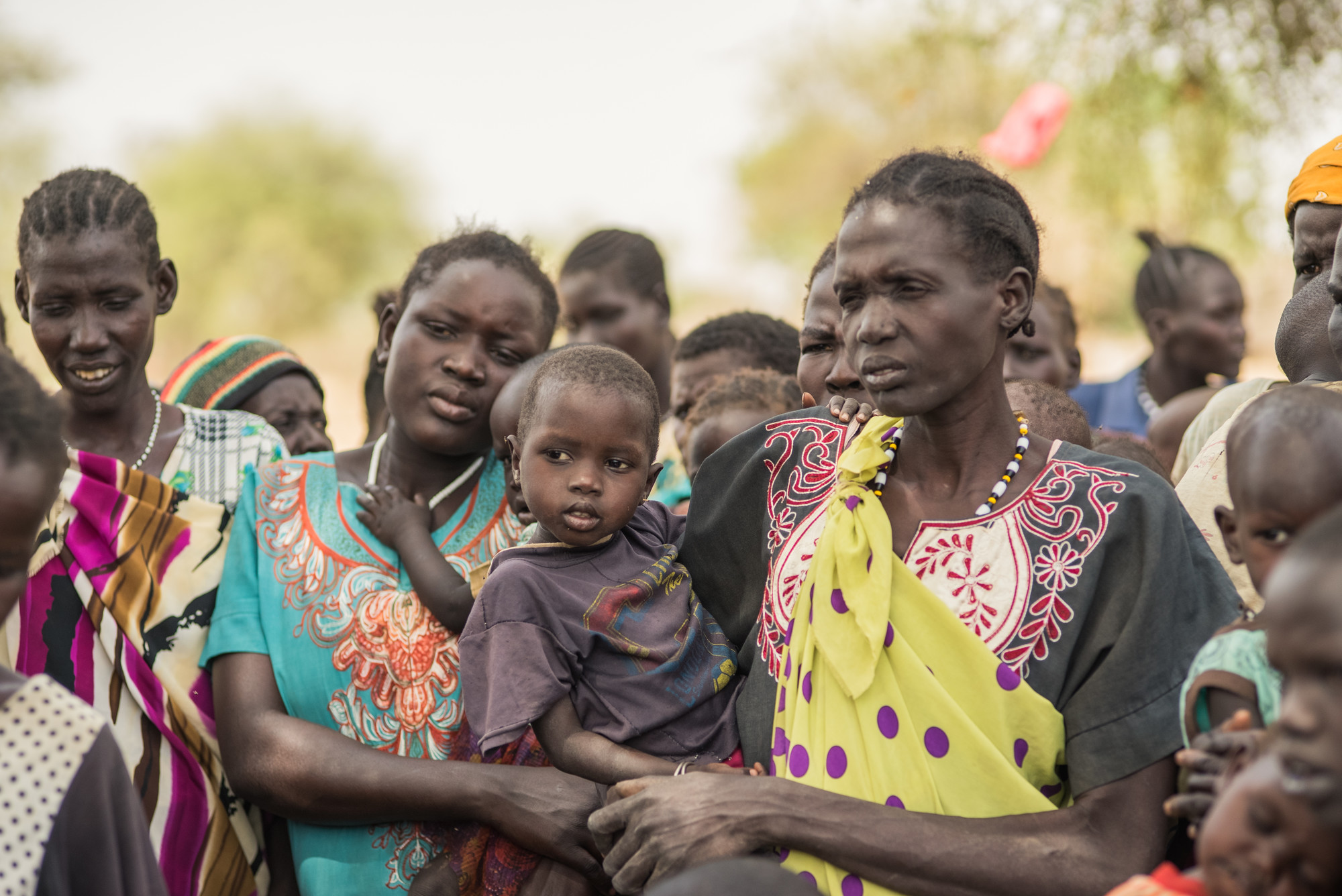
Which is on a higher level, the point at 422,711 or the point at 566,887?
the point at 422,711

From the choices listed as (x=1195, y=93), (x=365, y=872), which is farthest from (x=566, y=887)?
(x=1195, y=93)

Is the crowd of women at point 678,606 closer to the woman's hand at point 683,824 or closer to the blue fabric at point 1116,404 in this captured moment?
the woman's hand at point 683,824

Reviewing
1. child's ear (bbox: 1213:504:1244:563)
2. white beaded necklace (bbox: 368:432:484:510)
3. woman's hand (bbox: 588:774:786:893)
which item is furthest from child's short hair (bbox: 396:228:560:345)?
child's ear (bbox: 1213:504:1244:563)

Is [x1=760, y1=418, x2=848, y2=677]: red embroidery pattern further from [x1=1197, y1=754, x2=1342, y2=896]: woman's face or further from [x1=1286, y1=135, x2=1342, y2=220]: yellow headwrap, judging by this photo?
[x1=1286, y1=135, x2=1342, y2=220]: yellow headwrap

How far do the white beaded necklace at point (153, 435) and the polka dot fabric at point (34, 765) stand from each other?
170 centimetres

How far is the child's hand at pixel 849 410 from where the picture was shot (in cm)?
287

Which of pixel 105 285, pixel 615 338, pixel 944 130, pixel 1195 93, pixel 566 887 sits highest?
pixel 944 130

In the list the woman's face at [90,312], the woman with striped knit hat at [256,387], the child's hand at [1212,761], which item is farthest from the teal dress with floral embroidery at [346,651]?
the child's hand at [1212,761]

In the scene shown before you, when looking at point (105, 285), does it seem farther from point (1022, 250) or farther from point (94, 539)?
point (1022, 250)

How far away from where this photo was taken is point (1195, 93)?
32.8 feet

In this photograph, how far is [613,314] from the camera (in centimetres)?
596

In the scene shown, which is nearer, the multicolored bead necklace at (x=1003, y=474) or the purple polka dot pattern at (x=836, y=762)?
the purple polka dot pattern at (x=836, y=762)

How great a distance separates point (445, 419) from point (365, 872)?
1213 mm

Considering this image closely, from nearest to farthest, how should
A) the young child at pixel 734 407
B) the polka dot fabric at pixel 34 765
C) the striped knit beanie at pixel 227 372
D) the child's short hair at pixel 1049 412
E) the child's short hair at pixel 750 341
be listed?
the polka dot fabric at pixel 34 765 < the child's short hair at pixel 1049 412 < the young child at pixel 734 407 < the child's short hair at pixel 750 341 < the striped knit beanie at pixel 227 372
